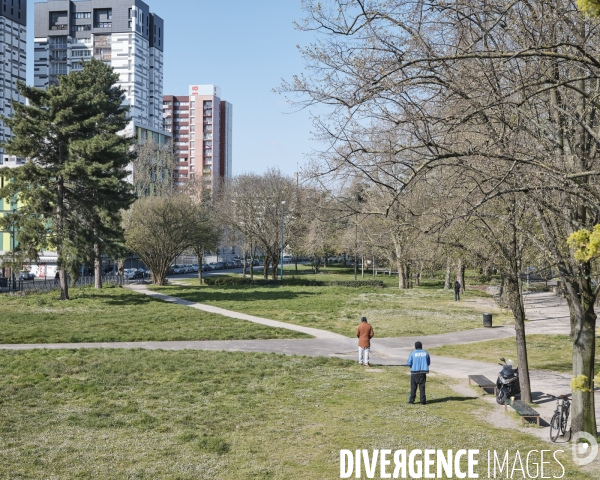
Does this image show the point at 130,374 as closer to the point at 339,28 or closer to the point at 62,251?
the point at 339,28

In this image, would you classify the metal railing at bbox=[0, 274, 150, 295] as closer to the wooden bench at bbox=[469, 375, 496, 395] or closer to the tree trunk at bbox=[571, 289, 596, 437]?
the wooden bench at bbox=[469, 375, 496, 395]

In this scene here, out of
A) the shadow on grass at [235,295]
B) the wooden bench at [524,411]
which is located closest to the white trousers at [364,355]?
the wooden bench at [524,411]

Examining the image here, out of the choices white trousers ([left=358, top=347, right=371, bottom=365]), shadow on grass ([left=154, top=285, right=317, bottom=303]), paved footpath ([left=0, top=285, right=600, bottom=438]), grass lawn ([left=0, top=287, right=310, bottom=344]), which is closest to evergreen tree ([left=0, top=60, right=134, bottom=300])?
grass lawn ([left=0, top=287, right=310, bottom=344])

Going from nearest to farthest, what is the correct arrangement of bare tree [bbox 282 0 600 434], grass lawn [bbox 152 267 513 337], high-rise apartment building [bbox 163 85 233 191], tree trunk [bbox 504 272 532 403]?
bare tree [bbox 282 0 600 434] < tree trunk [bbox 504 272 532 403] < grass lawn [bbox 152 267 513 337] < high-rise apartment building [bbox 163 85 233 191]

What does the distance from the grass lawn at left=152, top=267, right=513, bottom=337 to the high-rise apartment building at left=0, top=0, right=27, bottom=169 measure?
7768 cm

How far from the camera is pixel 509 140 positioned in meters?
9.01

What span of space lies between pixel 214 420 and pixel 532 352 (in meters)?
13.4

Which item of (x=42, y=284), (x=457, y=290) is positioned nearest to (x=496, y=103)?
(x=457, y=290)

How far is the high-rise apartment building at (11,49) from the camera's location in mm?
105819

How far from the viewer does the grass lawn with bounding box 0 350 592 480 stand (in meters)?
9.14

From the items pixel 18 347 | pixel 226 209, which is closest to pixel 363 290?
pixel 226 209

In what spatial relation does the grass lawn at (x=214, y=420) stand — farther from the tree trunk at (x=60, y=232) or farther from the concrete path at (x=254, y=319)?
the tree trunk at (x=60, y=232)

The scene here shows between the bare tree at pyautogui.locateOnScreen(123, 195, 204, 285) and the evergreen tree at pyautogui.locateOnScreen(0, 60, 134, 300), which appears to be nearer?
the evergreen tree at pyautogui.locateOnScreen(0, 60, 134, 300)

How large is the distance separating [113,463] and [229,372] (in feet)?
22.8
